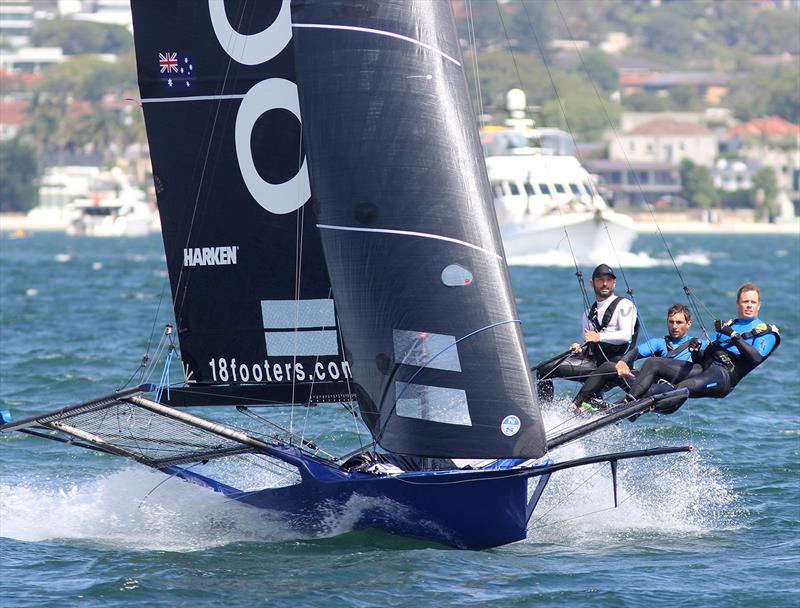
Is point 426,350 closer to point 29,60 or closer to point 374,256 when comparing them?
point 374,256

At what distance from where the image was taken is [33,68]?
171m

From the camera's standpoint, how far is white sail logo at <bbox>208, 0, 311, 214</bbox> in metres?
10.4

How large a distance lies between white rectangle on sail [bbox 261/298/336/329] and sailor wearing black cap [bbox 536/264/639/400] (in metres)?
1.51

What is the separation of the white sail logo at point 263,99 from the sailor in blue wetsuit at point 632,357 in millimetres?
2168

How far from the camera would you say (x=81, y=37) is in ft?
578

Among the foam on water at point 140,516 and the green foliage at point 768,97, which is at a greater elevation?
the green foliage at point 768,97

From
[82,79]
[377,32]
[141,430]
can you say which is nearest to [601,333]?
[377,32]

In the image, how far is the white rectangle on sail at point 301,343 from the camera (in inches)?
416

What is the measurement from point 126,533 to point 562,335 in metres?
14.3

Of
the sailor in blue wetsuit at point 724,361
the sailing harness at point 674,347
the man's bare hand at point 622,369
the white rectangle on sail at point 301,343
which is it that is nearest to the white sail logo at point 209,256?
the white rectangle on sail at point 301,343

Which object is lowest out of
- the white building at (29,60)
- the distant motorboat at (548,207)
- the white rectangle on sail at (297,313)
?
the white rectangle on sail at (297,313)

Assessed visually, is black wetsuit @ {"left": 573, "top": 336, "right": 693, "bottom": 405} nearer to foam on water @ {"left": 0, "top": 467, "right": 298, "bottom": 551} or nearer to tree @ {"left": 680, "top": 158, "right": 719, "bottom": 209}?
foam on water @ {"left": 0, "top": 467, "right": 298, "bottom": 551}

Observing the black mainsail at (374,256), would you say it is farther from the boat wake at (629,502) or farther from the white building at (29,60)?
the white building at (29,60)

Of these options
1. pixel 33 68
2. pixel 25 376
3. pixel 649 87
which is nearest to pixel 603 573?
pixel 25 376
